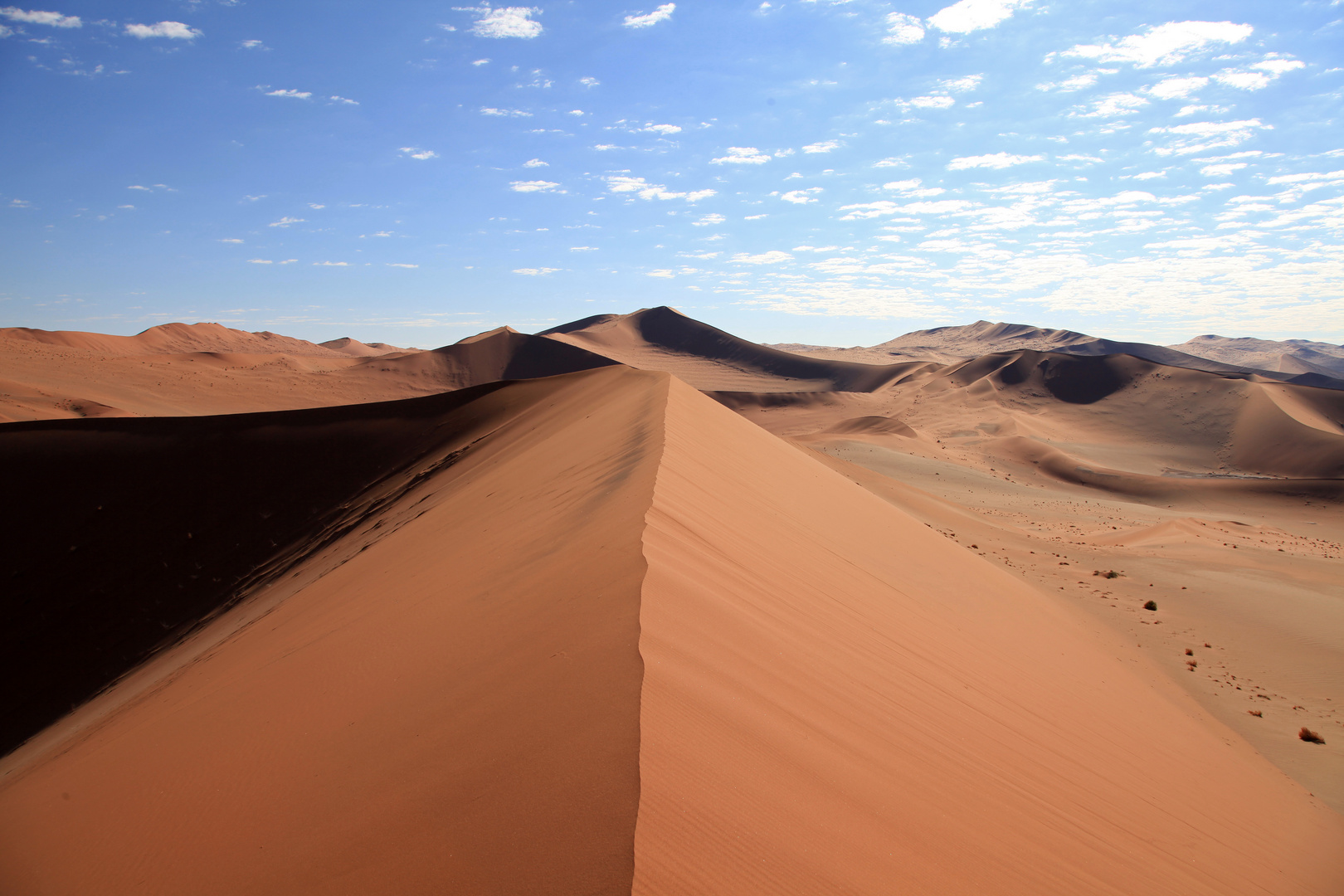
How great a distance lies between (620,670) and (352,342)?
12846cm

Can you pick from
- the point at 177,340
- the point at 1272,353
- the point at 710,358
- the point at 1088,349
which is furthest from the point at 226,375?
the point at 1272,353

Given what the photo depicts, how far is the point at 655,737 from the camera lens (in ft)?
7.89

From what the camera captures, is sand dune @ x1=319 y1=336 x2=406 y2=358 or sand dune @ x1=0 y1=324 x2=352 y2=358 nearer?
sand dune @ x1=0 y1=324 x2=352 y2=358

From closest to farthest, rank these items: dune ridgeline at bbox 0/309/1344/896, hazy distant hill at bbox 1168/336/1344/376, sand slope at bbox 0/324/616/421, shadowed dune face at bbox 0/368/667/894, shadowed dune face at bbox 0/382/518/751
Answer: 1. shadowed dune face at bbox 0/368/667/894
2. dune ridgeline at bbox 0/309/1344/896
3. shadowed dune face at bbox 0/382/518/751
4. sand slope at bbox 0/324/616/421
5. hazy distant hill at bbox 1168/336/1344/376

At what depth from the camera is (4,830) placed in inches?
161

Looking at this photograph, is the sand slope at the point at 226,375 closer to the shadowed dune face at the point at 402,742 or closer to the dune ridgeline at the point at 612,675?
the dune ridgeline at the point at 612,675

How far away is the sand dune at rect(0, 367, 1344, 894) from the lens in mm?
2271

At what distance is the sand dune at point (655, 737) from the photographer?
7.45 feet

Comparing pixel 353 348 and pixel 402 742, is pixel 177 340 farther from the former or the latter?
pixel 402 742

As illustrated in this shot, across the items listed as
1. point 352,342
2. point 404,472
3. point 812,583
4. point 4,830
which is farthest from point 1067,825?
point 352,342

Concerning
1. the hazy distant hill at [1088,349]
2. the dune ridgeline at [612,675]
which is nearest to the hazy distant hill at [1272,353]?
the hazy distant hill at [1088,349]

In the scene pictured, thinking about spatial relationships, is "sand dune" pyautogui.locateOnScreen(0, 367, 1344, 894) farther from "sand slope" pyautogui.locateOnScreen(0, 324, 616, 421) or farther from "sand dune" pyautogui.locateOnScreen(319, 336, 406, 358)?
"sand dune" pyautogui.locateOnScreen(319, 336, 406, 358)

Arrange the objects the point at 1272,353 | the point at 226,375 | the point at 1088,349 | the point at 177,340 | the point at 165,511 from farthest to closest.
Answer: the point at 1272,353 → the point at 1088,349 → the point at 177,340 → the point at 226,375 → the point at 165,511

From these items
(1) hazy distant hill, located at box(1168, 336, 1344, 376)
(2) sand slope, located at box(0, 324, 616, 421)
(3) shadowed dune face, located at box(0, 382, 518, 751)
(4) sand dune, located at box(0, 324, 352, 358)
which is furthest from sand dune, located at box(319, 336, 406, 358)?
(1) hazy distant hill, located at box(1168, 336, 1344, 376)
